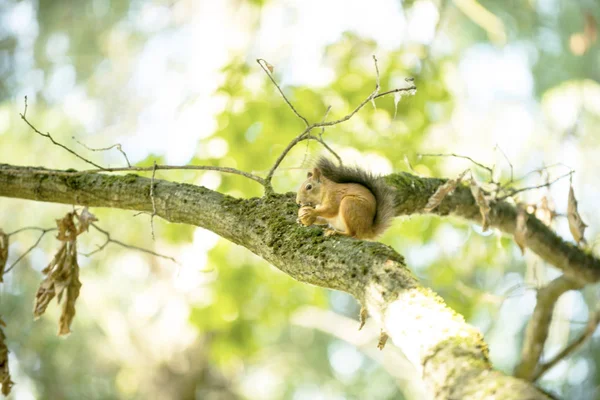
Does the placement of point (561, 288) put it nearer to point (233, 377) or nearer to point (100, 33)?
point (233, 377)

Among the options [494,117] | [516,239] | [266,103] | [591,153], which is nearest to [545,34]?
[494,117]

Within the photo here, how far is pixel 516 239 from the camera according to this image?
8.26 feet

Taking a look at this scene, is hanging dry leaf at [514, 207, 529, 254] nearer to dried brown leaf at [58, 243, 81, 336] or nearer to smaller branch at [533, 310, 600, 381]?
smaller branch at [533, 310, 600, 381]

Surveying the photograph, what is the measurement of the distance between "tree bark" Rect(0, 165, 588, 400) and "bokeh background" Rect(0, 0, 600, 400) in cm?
30

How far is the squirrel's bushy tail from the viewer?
2570mm

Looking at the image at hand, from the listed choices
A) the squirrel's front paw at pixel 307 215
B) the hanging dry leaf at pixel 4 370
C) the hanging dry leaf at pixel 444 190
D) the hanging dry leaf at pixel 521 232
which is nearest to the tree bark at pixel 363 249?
the squirrel's front paw at pixel 307 215

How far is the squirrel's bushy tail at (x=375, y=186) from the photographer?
2570 millimetres

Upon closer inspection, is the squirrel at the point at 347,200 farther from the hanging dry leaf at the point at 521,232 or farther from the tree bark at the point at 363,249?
the hanging dry leaf at the point at 521,232

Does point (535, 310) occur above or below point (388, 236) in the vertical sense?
below

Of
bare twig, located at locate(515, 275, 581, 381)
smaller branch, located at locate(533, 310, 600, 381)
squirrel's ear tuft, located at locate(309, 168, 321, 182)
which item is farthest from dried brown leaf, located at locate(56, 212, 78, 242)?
bare twig, located at locate(515, 275, 581, 381)

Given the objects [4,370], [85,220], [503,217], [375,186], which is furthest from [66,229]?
[503,217]

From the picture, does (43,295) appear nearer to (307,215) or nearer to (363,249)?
(307,215)

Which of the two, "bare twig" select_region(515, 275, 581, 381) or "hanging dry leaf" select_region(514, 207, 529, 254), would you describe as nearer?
"hanging dry leaf" select_region(514, 207, 529, 254)

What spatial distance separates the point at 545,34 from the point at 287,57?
5.01m
